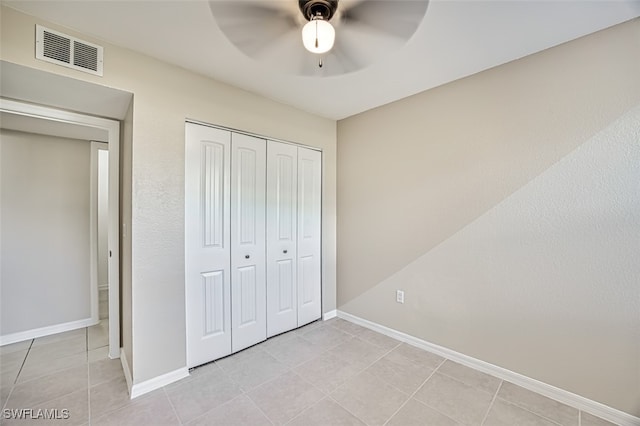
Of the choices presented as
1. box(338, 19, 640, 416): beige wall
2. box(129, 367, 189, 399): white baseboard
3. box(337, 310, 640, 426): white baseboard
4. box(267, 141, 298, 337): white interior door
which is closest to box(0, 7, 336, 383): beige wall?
box(129, 367, 189, 399): white baseboard

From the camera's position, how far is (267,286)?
2.65 metres

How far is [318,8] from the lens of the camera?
1.15m

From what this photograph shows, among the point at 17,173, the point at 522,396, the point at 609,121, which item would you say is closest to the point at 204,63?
the point at 17,173

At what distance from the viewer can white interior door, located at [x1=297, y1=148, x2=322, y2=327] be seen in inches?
115

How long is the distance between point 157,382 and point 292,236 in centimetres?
162

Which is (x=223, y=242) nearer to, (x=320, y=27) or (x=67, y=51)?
(x=67, y=51)

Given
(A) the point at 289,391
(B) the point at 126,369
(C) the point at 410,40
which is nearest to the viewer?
(C) the point at 410,40

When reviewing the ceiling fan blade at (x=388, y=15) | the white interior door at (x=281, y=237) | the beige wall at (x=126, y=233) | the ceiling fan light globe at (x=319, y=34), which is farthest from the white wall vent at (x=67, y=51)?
the ceiling fan blade at (x=388, y=15)

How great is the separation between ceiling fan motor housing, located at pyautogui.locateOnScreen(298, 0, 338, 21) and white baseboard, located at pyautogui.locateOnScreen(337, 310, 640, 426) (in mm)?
2618

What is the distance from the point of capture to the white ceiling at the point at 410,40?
145 cm

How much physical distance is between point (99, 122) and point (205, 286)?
163cm

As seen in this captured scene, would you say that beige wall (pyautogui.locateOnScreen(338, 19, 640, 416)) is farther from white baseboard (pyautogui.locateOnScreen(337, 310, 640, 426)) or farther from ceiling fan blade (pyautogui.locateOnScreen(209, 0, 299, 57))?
ceiling fan blade (pyautogui.locateOnScreen(209, 0, 299, 57))

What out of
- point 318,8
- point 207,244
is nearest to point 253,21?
point 318,8

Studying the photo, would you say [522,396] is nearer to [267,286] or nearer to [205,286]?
[267,286]
